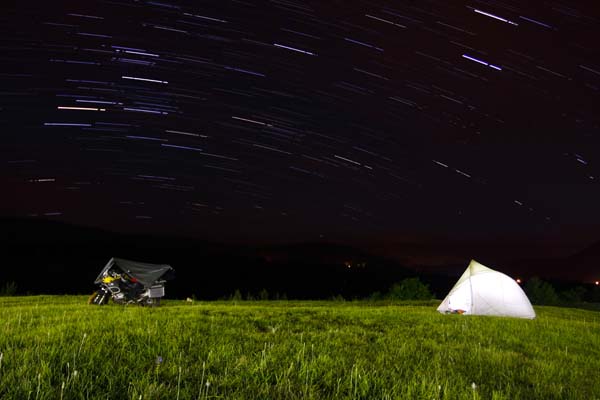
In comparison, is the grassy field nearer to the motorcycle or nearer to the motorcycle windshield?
the motorcycle

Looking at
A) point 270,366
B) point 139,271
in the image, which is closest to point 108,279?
point 139,271

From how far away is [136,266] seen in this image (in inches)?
741

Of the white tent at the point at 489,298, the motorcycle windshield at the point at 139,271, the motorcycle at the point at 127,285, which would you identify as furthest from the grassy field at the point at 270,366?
the white tent at the point at 489,298

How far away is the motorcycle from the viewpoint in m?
17.6

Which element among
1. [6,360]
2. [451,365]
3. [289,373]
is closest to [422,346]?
[451,365]

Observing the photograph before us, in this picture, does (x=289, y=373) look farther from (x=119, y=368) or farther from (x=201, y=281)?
(x=201, y=281)

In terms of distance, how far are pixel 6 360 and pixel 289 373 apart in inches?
124

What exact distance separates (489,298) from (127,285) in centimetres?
1825

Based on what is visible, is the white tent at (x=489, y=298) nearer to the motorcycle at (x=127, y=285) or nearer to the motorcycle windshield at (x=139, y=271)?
the motorcycle at (x=127, y=285)

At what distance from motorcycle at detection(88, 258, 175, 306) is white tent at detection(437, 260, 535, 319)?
15.0 meters

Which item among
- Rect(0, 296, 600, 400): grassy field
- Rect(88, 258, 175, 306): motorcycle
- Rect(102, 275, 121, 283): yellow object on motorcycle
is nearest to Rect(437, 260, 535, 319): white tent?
Rect(0, 296, 600, 400): grassy field

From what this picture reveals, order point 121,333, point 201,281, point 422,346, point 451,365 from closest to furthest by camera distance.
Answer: point 451,365 < point 121,333 < point 422,346 < point 201,281

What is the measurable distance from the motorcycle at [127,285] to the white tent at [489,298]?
591 inches

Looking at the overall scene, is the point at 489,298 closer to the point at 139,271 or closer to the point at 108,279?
the point at 139,271
